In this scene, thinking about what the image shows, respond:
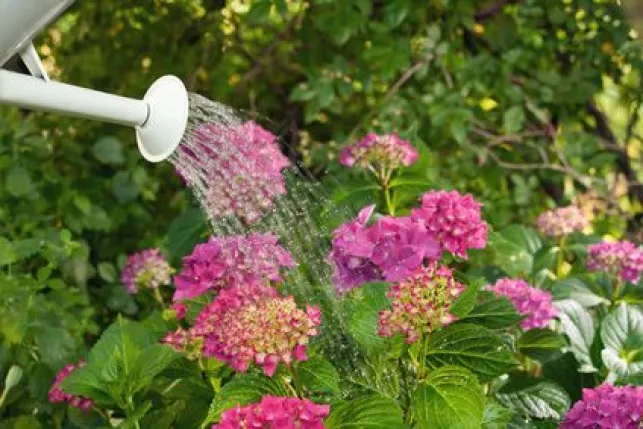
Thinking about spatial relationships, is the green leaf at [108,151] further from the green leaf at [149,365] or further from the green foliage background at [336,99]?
the green leaf at [149,365]

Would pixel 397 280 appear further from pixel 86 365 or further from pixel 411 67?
pixel 411 67

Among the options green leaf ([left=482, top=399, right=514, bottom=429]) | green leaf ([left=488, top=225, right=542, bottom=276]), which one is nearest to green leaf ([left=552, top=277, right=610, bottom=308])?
green leaf ([left=488, top=225, right=542, bottom=276])

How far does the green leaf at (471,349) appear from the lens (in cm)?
179

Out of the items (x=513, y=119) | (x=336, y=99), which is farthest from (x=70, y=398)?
(x=513, y=119)

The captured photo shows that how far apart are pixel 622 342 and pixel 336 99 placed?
1568 millimetres

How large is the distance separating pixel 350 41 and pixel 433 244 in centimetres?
173

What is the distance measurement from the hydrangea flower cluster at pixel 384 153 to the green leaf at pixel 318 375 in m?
0.61

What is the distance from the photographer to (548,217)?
8.64 feet

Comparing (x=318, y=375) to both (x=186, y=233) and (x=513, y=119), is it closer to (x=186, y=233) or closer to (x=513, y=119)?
(x=186, y=233)

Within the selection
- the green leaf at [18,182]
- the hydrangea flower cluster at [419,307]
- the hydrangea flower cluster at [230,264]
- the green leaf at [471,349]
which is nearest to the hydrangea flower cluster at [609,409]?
the green leaf at [471,349]

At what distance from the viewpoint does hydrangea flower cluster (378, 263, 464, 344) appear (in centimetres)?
165

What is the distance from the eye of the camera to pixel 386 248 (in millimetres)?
1952

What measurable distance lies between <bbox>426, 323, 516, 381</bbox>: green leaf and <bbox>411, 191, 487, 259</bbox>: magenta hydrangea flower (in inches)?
8.1

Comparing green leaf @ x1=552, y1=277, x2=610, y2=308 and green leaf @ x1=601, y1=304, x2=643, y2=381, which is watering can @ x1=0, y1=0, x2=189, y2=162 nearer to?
green leaf @ x1=601, y1=304, x2=643, y2=381
